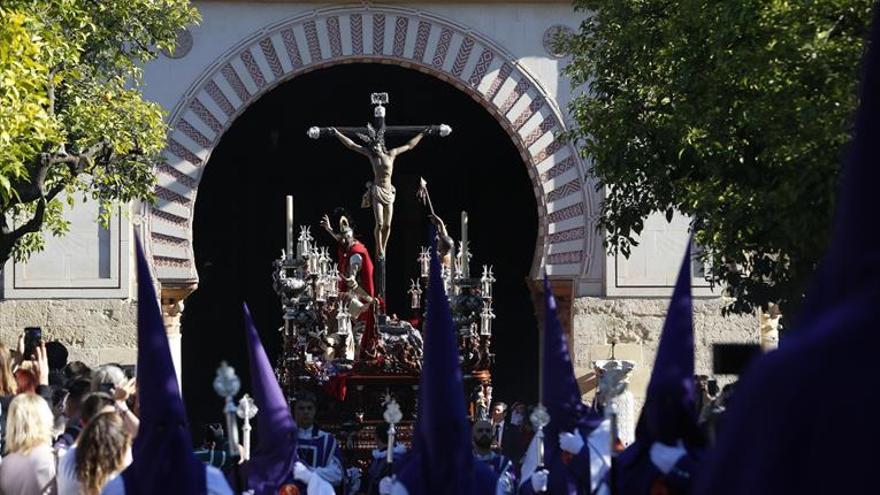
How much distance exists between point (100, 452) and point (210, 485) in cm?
50

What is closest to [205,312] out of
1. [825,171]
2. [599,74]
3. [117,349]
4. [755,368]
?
[117,349]

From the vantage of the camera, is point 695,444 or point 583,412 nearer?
point 695,444

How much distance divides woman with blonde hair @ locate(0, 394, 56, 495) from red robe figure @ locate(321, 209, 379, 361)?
385 inches

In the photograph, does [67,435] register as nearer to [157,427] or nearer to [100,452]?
[100,452]

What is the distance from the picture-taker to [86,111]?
14.9 m

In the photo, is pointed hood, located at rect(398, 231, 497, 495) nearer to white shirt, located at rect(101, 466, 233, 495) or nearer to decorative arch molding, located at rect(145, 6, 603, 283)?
white shirt, located at rect(101, 466, 233, 495)

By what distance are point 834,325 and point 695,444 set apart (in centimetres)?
421

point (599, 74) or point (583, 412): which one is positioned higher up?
point (599, 74)

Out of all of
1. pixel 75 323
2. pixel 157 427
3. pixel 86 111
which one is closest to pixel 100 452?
pixel 157 427

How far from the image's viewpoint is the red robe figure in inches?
651

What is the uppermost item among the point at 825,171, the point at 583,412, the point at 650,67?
the point at 650,67

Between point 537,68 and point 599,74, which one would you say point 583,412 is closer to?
point 599,74

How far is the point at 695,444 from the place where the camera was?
548 centimetres

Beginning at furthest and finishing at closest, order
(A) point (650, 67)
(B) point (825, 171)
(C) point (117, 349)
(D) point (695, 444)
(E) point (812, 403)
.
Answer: (C) point (117, 349) < (A) point (650, 67) < (B) point (825, 171) < (D) point (695, 444) < (E) point (812, 403)
